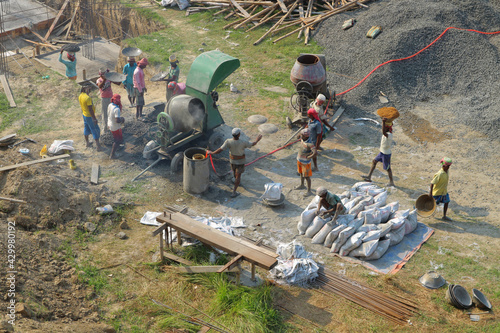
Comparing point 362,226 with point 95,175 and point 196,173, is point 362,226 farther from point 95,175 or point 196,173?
point 95,175

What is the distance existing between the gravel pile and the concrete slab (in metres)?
8.35

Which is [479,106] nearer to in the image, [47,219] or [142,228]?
[142,228]

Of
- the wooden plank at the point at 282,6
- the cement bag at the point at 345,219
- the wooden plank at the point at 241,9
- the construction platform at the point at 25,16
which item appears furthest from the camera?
the construction platform at the point at 25,16

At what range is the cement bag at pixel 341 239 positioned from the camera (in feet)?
28.3

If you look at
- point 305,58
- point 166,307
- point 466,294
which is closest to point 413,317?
point 466,294

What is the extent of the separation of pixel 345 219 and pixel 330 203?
46 centimetres

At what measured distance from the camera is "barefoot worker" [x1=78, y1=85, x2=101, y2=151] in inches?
458

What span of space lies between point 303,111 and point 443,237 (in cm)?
536

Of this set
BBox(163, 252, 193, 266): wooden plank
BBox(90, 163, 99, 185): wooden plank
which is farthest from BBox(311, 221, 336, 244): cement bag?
BBox(90, 163, 99, 185): wooden plank

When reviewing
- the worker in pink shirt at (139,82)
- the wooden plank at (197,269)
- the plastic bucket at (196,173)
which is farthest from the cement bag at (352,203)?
the worker in pink shirt at (139,82)

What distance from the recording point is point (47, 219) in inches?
352

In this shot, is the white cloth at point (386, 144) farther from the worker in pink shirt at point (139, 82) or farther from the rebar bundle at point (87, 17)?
the rebar bundle at point (87, 17)

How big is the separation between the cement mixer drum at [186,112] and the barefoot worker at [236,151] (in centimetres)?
125

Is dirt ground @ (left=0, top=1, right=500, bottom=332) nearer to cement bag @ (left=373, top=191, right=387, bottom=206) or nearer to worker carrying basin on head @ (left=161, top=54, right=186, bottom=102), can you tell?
cement bag @ (left=373, top=191, right=387, bottom=206)
